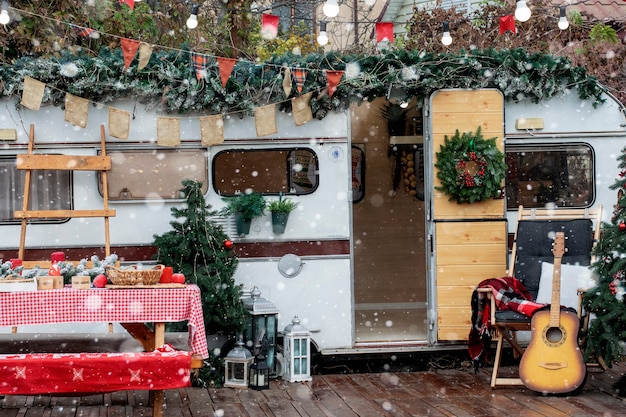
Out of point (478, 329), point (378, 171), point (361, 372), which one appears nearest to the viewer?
point (478, 329)

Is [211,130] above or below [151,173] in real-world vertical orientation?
above

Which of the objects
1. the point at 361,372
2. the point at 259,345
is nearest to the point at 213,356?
the point at 259,345

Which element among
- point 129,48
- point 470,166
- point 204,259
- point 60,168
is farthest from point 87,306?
point 470,166

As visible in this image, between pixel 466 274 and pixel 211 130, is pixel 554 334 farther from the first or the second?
pixel 211 130

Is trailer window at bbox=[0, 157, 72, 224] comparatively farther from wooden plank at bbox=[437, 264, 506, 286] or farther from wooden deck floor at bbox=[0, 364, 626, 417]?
wooden plank at bbox=[437, 264, 506, 286]

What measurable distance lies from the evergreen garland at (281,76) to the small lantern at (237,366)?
2.10 m

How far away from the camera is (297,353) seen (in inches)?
316

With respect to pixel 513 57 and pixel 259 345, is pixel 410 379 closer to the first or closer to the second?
pixel 259 345

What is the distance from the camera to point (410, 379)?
26.8 feet

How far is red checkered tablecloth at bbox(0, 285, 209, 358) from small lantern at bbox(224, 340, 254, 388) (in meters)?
1.63

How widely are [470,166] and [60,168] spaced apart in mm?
3583

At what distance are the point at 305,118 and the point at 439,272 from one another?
6.09ft

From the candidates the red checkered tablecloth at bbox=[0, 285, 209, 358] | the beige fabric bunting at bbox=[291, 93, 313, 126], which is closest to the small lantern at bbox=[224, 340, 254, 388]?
the red checkered tablecloth at bbox=[0, 285, 209, 358]

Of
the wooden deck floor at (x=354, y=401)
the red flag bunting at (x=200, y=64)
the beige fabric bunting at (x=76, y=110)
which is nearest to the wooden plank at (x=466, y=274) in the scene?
the wooden deck floor at (x=354, y=401)
